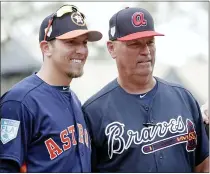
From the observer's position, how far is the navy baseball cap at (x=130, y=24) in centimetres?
308

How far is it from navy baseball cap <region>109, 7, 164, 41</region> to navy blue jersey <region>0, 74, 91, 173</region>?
662 millimetres

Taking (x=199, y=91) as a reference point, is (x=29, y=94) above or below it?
above

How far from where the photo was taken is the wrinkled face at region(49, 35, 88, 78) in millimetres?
2768

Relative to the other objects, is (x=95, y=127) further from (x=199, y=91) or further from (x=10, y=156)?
(x=199, y=91)

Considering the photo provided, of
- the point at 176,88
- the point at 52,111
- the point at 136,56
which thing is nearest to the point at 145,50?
the point at 136,56

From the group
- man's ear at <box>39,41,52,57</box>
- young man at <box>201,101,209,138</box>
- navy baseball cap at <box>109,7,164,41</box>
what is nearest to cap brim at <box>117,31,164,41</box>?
navy baseball cap at <box>109,7,164,41</box>

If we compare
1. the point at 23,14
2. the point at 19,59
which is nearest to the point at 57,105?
the point at 19,59

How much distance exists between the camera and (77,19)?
295 cm

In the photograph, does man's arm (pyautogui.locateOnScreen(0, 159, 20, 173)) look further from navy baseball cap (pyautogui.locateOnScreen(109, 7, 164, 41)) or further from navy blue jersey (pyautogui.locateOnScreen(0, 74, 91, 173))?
navy baseball cap (pyautogui.locateOnScreen(109, 7, 164, 41))

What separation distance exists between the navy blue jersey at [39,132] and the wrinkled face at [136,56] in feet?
1.78

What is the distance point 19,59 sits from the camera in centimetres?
751

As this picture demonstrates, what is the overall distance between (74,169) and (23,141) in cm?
34

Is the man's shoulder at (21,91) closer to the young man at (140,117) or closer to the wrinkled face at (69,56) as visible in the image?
the wrinkled face at (69,56)

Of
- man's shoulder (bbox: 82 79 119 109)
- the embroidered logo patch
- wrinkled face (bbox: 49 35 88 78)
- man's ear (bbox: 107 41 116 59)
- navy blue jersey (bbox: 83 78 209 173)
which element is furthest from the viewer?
man's ear (bbox: 107 41 116 59)
